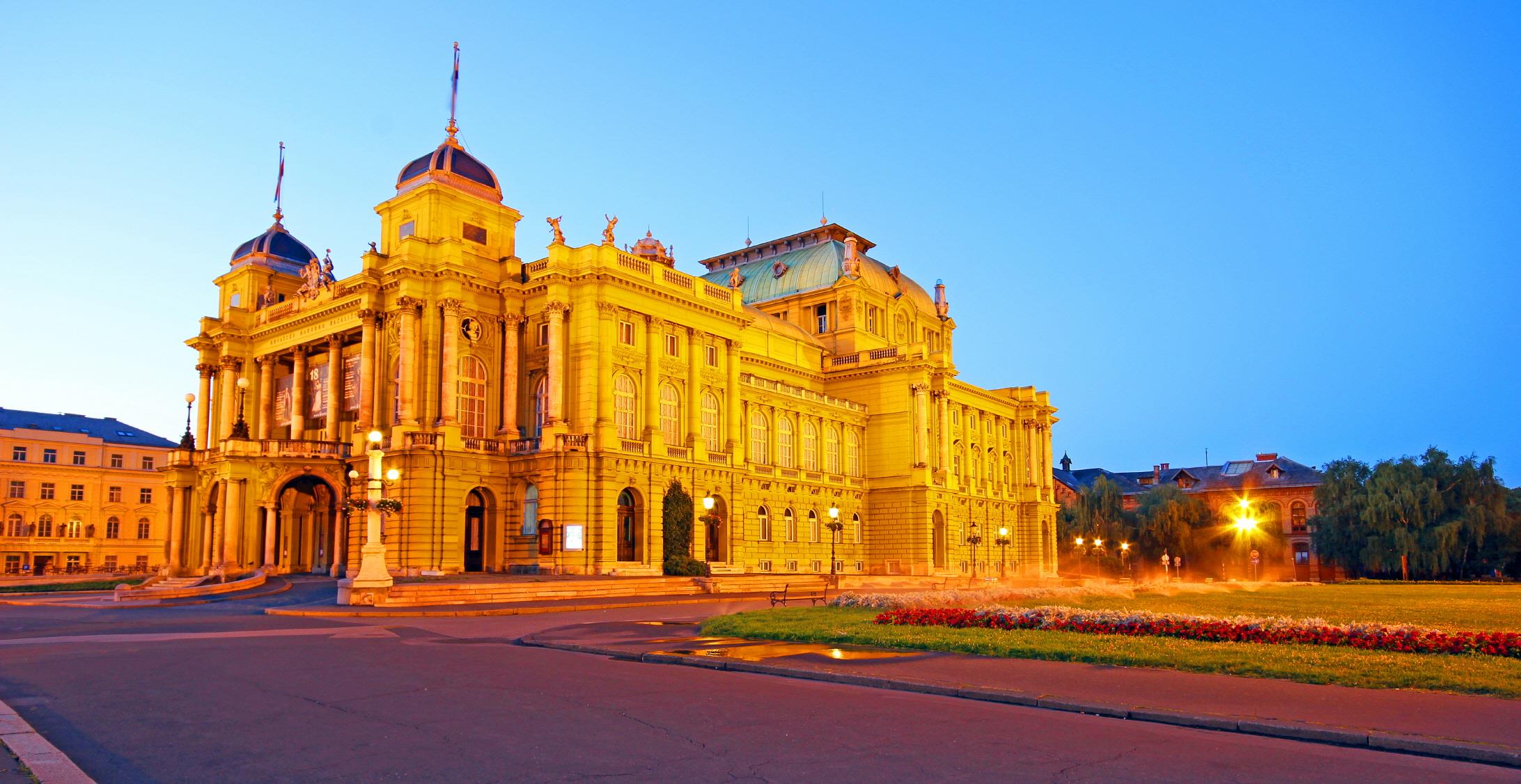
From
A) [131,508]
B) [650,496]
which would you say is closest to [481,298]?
[650,496]

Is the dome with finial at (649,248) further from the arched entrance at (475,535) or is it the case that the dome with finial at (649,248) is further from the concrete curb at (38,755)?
the concrete curb at (38,755)

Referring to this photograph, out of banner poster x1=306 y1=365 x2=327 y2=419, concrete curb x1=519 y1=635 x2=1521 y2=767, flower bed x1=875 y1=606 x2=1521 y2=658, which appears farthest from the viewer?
banner poster x1=306 y1=365 x2=327 y2=419

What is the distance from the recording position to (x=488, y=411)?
56.8 metres

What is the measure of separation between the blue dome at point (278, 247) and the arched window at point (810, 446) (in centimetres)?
3342

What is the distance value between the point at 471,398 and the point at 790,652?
3963 cm

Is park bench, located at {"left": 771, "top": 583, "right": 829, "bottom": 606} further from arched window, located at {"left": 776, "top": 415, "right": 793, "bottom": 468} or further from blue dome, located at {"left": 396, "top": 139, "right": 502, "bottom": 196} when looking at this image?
blue dome, located at {"left": 396, "top": 139, "right": 502, "bottom": 196}

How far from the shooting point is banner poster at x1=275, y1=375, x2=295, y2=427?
63594 millimetres

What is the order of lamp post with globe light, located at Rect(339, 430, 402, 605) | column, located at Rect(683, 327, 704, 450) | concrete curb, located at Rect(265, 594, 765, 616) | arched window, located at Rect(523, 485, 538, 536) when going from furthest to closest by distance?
column, located at Rect(683, 327, 704, 450)
arched window, located at Rect(523, 485, 538, 536)
lamp post with globe light, located at Rect(339, 430, 402, 605)
concrete curb, located at Rect(265, 594, 765, 616)

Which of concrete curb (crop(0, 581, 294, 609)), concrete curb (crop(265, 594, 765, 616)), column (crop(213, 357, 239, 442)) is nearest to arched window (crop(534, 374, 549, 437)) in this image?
concrete curb (crop(0, 581, 294, 609))

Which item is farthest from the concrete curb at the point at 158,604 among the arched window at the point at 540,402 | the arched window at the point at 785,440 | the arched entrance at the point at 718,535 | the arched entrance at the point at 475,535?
the arched window at the point at 785,440

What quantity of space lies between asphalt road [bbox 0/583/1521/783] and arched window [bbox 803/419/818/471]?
54.8 metres

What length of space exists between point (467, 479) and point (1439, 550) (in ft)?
224

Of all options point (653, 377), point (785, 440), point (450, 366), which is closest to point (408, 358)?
point (450, 366)

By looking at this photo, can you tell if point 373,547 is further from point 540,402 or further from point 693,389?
point 693,389
